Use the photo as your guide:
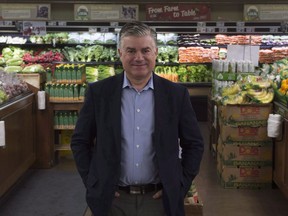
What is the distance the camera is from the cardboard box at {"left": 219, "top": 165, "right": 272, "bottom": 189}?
5.46 meters

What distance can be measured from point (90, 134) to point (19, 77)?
161 inches

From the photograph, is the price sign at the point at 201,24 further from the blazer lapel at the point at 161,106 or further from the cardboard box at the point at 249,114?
the blazer lapel at the point at 161,106

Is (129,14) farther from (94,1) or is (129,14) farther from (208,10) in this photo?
(208,10)

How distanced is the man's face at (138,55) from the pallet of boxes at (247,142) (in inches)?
127

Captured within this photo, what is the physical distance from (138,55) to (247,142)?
3450 millimetres

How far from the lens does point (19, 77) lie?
6.29 m

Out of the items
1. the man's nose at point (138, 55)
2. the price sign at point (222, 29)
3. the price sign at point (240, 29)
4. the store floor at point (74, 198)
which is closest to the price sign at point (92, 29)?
the price sign at point (222, 29)

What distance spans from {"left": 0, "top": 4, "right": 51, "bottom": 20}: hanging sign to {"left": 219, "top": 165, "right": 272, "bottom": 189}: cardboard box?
568cm

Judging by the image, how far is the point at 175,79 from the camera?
933 cm

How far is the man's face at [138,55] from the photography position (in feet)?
7.48

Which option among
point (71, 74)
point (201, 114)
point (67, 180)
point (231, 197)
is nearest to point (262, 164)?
point (231, 197)

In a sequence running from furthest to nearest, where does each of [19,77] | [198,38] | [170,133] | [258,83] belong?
[198,38], [19,77], [258,83], [170,133]

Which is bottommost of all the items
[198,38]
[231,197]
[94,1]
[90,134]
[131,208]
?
[231,197]

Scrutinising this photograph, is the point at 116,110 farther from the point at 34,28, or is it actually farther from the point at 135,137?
the point at 34,28
